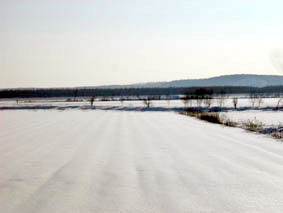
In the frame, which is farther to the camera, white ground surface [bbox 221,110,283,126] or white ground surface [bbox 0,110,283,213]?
white ground surface [bbox 221,110,283,126]

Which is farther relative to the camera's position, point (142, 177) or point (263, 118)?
point (263, 118)

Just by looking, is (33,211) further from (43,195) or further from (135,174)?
(135,174)

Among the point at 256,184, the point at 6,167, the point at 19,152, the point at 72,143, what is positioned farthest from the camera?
the point at 72,143

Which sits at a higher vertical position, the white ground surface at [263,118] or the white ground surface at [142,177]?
the white ground surface at [142,177]

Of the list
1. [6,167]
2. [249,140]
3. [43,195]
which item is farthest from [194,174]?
[249,140]

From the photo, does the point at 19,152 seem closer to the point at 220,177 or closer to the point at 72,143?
the point at 72,143

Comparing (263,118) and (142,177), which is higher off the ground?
(142,177)

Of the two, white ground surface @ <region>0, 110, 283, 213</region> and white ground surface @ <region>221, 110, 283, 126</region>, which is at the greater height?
white ground surface @ <region>0, 110, 283, 213</region>

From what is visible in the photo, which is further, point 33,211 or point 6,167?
point 6,167

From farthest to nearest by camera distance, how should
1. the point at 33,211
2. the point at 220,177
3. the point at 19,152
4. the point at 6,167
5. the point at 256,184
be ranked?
the point at 19,152 < the point at 6,167 < the point at 220,177 < the point at 256,184 < the point at 33,211

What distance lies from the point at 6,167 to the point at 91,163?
59.0 inches

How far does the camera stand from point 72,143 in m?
7.45

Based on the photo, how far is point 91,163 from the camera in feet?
16.8

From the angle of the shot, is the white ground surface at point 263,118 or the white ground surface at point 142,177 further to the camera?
the white ground surface at point 263,118
